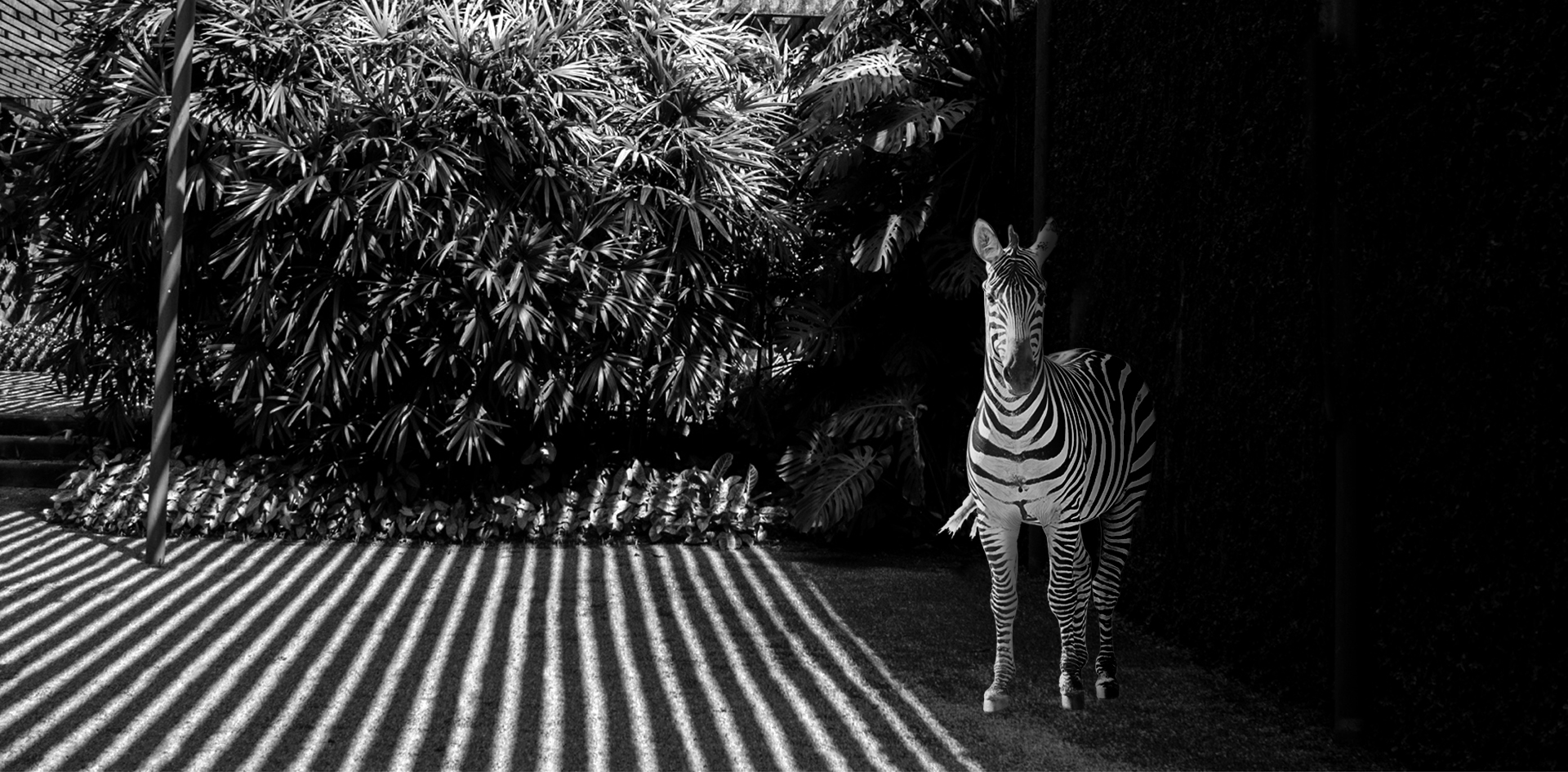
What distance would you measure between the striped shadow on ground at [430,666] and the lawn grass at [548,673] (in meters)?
0.01

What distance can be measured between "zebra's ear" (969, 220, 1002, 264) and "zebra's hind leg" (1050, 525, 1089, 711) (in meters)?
0.90

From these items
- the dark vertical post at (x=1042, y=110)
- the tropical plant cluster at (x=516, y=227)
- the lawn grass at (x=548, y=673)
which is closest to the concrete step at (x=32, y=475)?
the tropical plant cluster at (x=516, y=227)

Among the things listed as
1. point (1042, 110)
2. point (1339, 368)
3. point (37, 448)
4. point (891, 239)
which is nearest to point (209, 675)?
point (891, 239)

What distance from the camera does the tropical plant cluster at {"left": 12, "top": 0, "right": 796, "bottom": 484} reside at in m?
7.00

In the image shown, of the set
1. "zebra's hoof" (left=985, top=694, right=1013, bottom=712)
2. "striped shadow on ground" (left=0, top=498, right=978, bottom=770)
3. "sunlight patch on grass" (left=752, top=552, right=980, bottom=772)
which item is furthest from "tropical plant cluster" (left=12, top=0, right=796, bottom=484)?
"zebra's hoof" (left=985, top=694, right=1013, bottom=712)

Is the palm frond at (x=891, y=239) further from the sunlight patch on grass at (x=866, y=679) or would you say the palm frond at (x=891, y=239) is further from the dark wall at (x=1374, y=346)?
the sunlight patch on grass at (x=866, y=679)

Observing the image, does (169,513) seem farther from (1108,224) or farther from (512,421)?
(1108,224)

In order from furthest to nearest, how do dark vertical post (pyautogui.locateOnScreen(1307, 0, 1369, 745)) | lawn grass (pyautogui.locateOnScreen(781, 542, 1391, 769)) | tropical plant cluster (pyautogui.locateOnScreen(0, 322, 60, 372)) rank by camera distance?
tropical plant cluster (pyautogui.locateOnScreen(0, 322, 60, 372))
lawn grass (pyautogui.locateOnScreen(781, 542, 1391, 769))
dark vertical post (pyautogui.locateOnScreen(1307, 0, 1369, 745))

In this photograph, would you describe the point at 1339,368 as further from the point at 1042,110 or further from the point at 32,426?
the point at 32,426

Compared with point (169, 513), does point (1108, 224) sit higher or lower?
higher

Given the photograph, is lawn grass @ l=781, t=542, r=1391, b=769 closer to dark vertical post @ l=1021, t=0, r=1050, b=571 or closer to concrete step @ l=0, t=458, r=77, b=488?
dark vertical post @ l=1021, t=0, r=1050, b=571

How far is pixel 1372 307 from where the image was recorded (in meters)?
3.46

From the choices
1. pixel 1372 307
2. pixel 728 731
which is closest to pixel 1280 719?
pixel 1372 307

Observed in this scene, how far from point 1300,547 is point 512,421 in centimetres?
Result: 489
